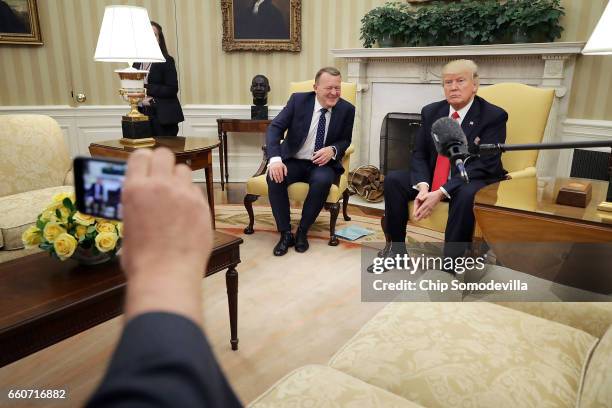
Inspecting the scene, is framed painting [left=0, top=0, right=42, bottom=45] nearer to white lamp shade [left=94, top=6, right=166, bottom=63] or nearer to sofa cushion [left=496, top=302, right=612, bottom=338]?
white lamp shade [left=94, top=6, right=166, bottom=63]

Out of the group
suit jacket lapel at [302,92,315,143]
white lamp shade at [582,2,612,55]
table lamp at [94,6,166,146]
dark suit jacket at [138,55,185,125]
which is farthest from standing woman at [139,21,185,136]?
white lamp shade at [582,2,612,55]

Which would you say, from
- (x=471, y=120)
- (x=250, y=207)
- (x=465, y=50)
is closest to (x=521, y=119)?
(x=471, y=120)

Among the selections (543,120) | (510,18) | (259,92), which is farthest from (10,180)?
(510,18)

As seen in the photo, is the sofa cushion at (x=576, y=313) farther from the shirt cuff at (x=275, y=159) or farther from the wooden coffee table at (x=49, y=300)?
the shirt cuff at (x=275, y=159)

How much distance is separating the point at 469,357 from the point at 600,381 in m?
0.33

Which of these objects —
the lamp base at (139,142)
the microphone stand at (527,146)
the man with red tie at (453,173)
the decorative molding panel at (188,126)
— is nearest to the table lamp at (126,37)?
the lamp base at (139,142)

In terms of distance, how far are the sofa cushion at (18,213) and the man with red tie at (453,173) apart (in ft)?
6.96

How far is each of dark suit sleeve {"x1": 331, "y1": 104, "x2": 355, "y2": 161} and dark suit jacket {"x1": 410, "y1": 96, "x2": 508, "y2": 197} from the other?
0.68m

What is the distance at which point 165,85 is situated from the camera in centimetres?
448

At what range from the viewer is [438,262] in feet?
9.91

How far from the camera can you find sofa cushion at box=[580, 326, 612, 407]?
0.94m

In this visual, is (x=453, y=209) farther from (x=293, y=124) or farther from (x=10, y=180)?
(x=10, y=180)

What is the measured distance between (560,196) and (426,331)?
1.28 metres

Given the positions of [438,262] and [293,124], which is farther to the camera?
[293,124]
